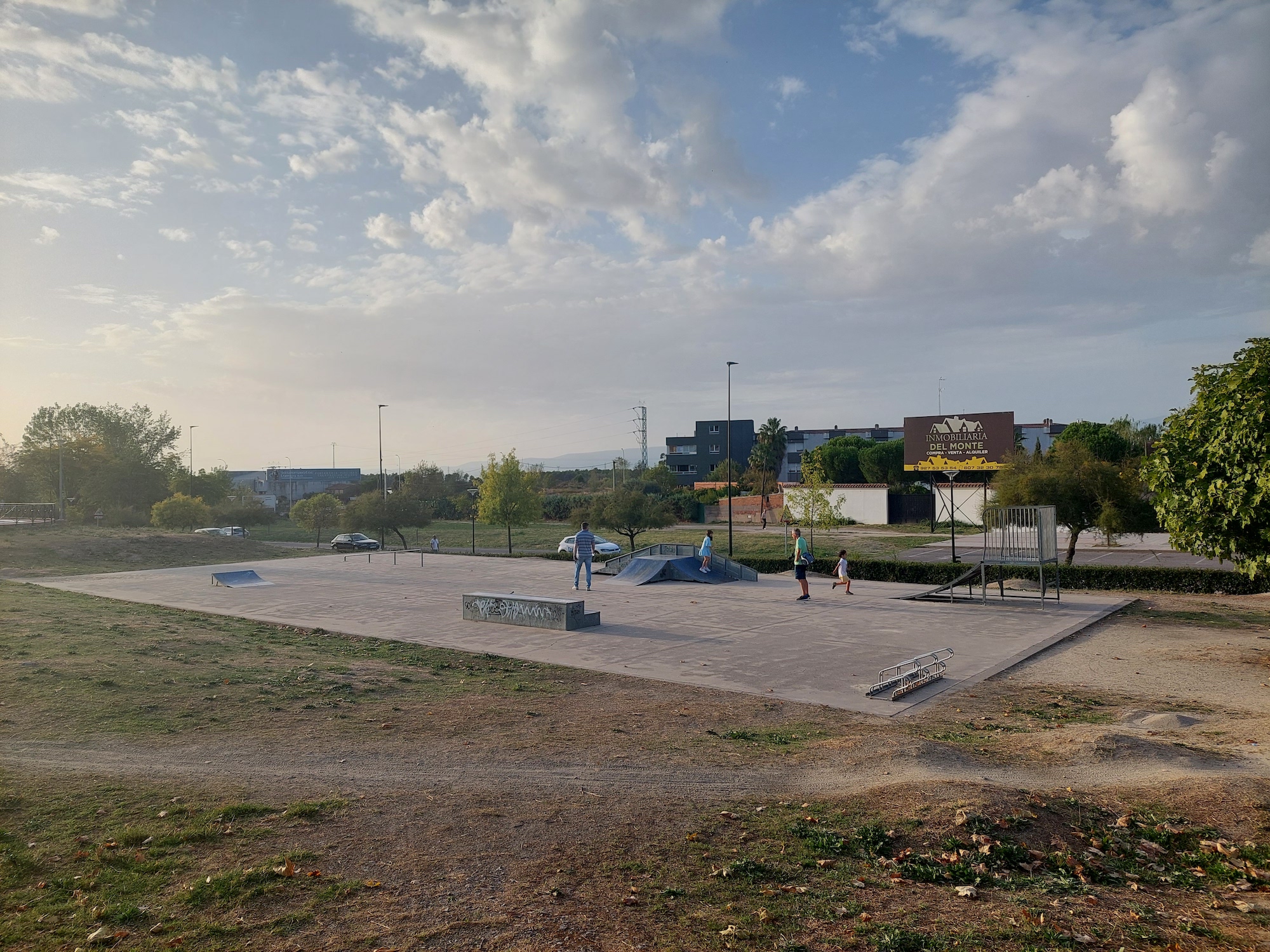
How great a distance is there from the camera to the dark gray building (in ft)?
331

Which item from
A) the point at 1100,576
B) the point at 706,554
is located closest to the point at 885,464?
the point at 1100,576

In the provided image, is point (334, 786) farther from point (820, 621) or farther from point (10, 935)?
point (820, 621)

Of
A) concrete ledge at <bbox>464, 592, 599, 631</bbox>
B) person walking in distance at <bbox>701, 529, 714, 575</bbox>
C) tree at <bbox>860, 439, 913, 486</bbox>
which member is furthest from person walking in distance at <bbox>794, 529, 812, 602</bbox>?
tree at <bbox>860, 439, 913, 486</bbox>

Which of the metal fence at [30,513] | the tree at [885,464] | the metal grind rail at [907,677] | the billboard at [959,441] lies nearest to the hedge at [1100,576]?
the billboard at [959,441]

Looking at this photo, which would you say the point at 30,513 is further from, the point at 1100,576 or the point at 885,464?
the point at 1100,576

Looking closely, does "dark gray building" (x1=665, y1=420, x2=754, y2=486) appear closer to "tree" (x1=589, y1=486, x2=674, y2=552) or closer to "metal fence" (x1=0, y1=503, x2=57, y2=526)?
"tree" (x1=589, y1=486, x2=674, y2=552)

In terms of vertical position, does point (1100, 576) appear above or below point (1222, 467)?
below

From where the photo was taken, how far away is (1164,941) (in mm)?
4430

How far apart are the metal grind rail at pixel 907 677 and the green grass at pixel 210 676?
4642 millimetres

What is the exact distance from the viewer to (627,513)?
38844 millimetres

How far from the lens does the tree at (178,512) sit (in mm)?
57250

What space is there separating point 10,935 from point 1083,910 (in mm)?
6109

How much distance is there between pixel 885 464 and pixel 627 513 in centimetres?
3440

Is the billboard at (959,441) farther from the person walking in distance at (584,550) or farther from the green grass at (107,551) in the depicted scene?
the green grass at (107,551)
